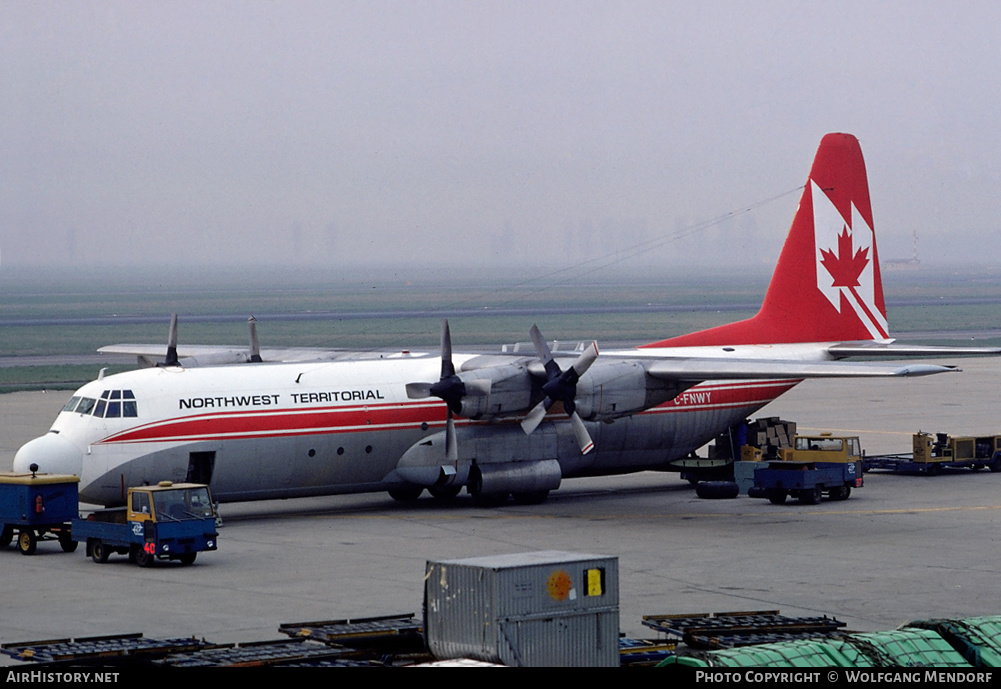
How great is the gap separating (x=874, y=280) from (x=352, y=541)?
18559mm

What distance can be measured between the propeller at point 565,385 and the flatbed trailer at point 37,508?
33.6 ft

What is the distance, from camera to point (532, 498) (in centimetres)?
3391

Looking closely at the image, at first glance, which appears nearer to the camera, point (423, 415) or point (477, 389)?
point (477, 389)

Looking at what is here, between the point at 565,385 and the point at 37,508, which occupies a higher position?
the point at 565,385

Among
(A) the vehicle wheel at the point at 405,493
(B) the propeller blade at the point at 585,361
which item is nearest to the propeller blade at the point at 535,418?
(B) the propeller blade at the point at 585,361

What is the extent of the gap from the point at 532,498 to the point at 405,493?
3030 millimetres

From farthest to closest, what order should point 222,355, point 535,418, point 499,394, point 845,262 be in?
point 845,262 → point 222,355 → point 535,418 → point 499,394

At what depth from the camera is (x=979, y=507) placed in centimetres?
3256

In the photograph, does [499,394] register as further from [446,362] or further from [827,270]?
[827,270]

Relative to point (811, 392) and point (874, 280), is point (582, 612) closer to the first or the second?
point (874, 280)

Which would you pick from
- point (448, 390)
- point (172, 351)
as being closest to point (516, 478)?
point (448, 390)

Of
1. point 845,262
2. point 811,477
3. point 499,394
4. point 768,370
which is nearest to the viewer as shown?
point 768,370

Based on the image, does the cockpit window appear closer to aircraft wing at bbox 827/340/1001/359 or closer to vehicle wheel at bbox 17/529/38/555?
vehicle wheel at bbox 17/529/38/555

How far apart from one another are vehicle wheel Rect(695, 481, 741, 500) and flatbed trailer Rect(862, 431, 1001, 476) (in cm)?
657
